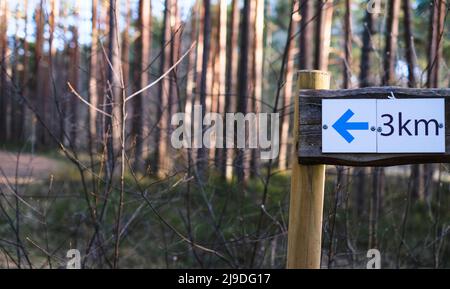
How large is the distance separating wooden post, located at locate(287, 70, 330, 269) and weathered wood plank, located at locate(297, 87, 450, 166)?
5cm

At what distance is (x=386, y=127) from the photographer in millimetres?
2762

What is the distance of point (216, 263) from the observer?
6.68m

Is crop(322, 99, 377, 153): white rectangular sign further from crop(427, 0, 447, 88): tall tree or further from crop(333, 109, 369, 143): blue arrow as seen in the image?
crop(427, 0, 447, 88): tall tree

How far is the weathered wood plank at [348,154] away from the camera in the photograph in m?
2.77

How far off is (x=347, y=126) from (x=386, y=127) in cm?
19

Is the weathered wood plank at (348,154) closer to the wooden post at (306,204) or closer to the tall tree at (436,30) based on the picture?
the wooden post at (306,204)

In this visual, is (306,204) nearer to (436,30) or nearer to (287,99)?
(436,30)

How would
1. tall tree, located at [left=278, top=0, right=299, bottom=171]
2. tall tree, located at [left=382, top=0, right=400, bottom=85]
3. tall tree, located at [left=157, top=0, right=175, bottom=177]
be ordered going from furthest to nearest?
tall tree, located at [left=382, top=0, right=400, bottom=85]
tall tree, located at [left=157, top=0, right=175, bottom=177]
tall tree, located at [left=278, top=0, right=299, bottom=171]

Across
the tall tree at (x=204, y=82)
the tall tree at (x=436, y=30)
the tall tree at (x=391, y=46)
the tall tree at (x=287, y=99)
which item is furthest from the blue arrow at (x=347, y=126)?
the tall tree at (x=391, y=46)

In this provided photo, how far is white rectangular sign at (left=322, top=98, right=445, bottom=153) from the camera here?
275 centimetres

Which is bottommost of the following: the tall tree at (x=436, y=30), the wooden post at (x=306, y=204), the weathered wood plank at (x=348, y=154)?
the wooden post at (x=306, y=204)

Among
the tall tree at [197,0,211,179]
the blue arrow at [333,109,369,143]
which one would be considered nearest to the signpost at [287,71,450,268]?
the blue arrow at [333,109,369,143]
